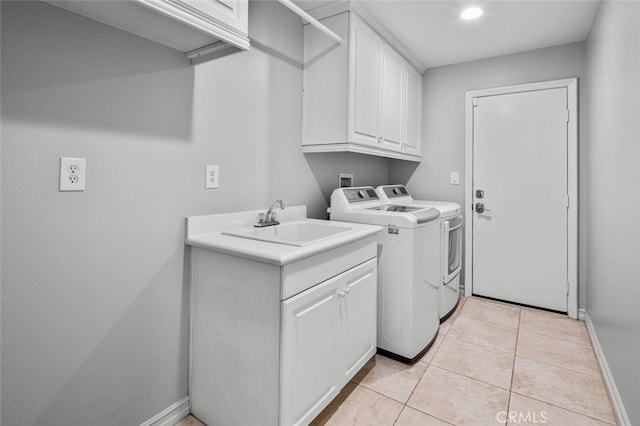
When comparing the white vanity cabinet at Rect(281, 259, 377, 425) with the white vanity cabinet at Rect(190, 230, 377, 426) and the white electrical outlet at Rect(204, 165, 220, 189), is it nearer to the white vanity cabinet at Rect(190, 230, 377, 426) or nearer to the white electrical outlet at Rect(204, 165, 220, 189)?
the white vanity cabinet at Rect(190, 230, 377, 426)

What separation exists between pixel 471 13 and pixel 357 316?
218 centimetres

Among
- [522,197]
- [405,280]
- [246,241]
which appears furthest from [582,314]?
[246,241]

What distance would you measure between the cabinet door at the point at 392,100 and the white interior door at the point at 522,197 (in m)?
0.86

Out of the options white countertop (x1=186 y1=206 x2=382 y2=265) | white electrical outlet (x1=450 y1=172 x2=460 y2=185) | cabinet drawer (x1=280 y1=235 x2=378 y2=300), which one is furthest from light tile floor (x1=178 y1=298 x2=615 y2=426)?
white electrical outlet (x1=450 y1=172 x2=460 y2=185)

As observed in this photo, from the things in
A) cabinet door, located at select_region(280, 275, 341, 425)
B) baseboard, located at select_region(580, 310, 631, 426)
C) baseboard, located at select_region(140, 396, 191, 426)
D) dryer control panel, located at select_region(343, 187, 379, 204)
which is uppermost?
dryer control panel, located at select_region(343, 187, 379, 204)

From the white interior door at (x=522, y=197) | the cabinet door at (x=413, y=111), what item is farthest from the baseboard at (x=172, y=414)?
the white interior door at (x=522, y=197)

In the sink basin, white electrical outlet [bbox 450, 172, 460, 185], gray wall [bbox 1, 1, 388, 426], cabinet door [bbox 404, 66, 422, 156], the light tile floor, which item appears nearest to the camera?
gray wall [bbox 1, 1, 388, 426]

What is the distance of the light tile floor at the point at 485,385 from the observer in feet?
5.15

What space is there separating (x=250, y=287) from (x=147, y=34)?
1.10m

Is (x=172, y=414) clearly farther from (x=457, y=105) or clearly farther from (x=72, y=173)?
(x=457, y=105)

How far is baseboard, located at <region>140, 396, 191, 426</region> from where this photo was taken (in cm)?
146

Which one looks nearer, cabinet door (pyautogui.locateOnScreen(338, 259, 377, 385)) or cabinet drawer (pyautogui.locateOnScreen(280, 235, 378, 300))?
cabinet drawer (pyautogui.locateOnScreen(280, 235, 378, 300))

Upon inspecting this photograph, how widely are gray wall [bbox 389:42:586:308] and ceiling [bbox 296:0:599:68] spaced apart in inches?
4.4

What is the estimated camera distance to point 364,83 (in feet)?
7.32
